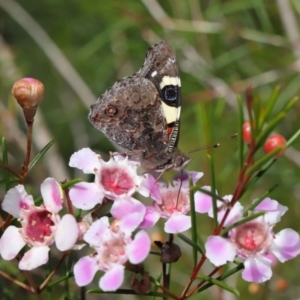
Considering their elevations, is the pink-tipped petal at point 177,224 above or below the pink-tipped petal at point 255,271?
above

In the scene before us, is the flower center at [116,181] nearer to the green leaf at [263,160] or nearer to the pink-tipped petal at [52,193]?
the pink-tipped petal at [52,193]

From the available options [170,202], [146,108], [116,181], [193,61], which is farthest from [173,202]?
[193,61]

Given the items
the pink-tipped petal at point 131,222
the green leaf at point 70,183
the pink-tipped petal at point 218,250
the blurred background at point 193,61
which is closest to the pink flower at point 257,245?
the pink-tipped petal at point 218,250

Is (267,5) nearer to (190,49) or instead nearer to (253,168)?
(190,49)

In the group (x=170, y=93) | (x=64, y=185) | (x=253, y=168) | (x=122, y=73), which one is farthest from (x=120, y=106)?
(x=122, y=73)

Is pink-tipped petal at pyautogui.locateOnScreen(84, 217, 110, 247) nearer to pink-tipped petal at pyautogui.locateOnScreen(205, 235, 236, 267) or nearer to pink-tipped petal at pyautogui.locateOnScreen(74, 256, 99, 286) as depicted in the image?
pink-tipped petal at pyautogui.locateOnScreen(74, 256, 99, 286)

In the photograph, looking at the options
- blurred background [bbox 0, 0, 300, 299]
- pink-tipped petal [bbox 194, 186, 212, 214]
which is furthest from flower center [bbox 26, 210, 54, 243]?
blurred background [bbox 0, 0, 300, 299]

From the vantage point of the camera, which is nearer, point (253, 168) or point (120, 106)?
point (253, 168)
